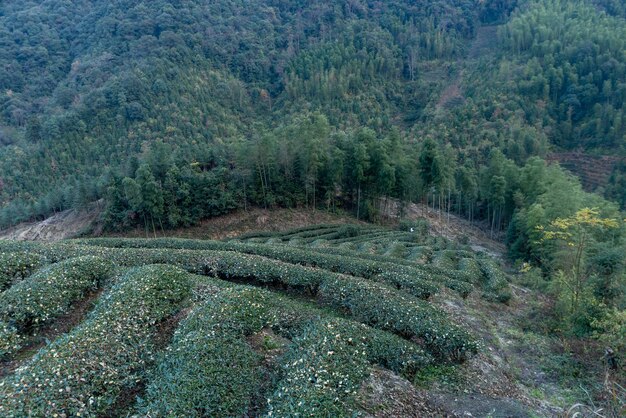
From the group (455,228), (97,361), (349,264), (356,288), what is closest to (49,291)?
(97,361)

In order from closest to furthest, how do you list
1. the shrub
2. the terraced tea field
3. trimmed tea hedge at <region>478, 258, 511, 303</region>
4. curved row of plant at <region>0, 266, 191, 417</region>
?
1. curved row of plant at <region>0, 266, 191, 417</region>
2. the terraced tea field
3. the shrub
4. trimmed tea hedge at <region>478, 258, 511, 303</region>

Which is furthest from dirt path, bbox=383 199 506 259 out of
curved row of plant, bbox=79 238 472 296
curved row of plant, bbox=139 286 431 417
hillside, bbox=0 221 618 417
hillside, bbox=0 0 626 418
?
curved row of plant, bbox=139 286 431 417

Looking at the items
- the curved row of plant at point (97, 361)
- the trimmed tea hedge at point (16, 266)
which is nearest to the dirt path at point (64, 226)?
the trimmed tea hedge at point (16, 266)

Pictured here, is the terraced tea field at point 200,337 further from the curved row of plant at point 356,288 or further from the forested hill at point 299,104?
the forested hill at point 299,104

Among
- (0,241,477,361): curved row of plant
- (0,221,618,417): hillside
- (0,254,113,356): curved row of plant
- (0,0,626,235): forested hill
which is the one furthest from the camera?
(0,0,626,235): forested hill

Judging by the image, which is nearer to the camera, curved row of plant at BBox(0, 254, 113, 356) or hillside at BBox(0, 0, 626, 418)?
hillside at BBox(0, 0, 626, 418)

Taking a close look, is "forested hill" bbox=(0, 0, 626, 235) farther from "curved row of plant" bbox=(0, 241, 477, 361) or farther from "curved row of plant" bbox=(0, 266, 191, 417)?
"curved row of plant" bbox=(0, 266, 191, 417)

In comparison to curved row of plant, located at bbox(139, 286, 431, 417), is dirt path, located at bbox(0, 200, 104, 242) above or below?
below

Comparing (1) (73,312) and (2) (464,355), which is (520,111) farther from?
A: (1) (73,312)
